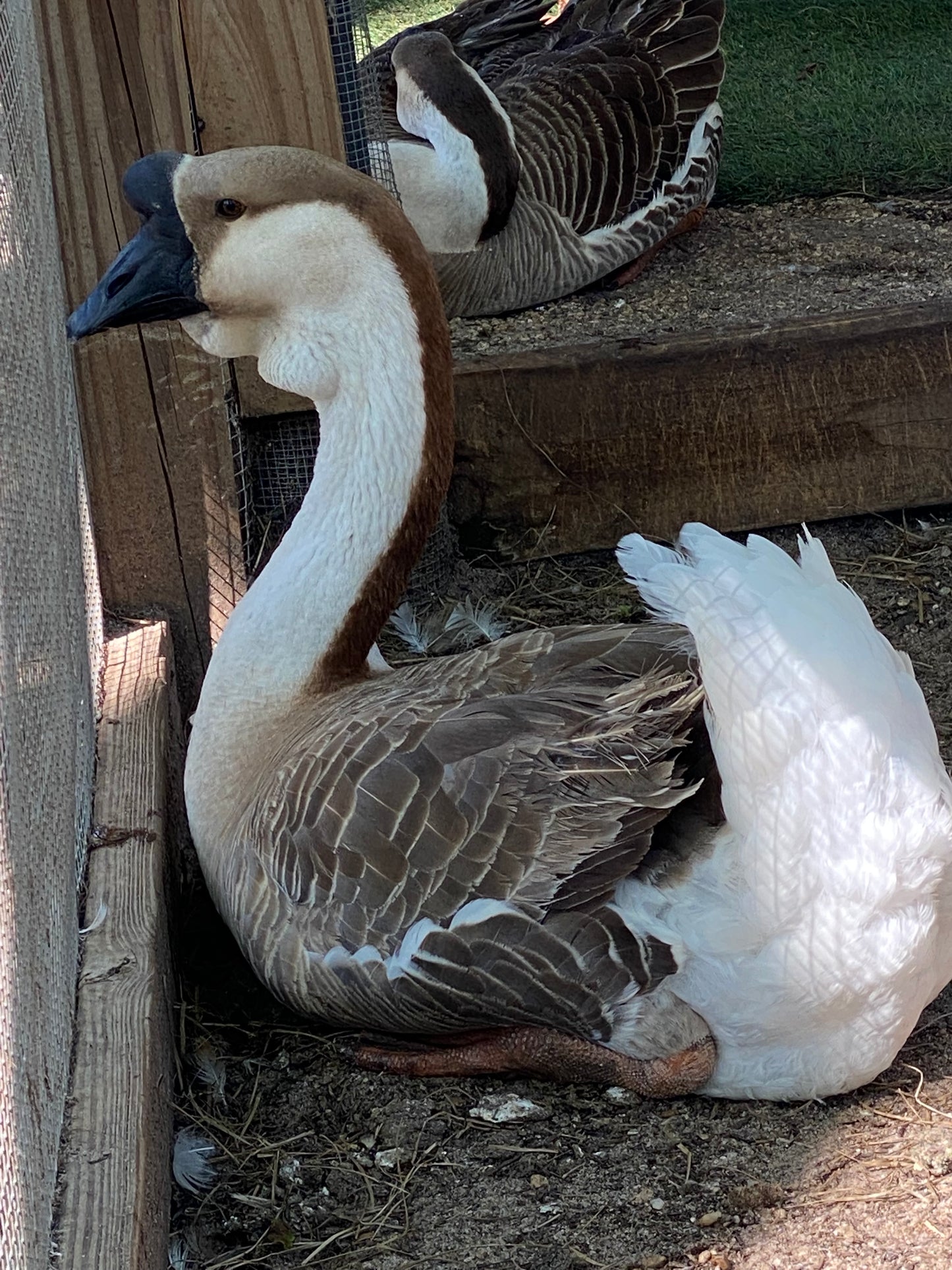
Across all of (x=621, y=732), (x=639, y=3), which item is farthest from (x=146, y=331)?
(x=639, y=3)

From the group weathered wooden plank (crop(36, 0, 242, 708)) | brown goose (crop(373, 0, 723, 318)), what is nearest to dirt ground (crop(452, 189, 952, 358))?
brown goose (crop(373, 0, 723, 318))

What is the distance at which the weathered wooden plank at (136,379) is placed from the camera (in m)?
2.43

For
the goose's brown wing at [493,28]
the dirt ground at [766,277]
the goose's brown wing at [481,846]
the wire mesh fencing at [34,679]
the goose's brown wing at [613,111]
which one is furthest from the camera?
the goose's brown wing at [493,28]

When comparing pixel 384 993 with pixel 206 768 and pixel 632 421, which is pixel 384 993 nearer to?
pixel 206 768

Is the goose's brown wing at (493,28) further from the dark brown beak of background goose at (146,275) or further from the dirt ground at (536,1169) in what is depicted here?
the dirt ground at (536,1169)

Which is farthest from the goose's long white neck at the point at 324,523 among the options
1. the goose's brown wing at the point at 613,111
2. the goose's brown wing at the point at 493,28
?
the goose's brown wing at the point at 493,28

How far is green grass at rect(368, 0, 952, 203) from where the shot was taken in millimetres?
4734

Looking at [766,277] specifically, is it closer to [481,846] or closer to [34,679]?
[481,846]

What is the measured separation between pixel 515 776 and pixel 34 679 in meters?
0.72

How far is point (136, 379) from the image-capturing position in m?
2.64

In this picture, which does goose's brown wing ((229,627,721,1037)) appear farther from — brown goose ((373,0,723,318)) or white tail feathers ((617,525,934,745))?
brown goose ((373,0,723,318))

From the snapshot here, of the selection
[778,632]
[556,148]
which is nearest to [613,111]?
[556,148]

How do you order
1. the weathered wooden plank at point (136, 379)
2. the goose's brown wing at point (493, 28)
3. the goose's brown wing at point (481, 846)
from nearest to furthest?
1. the goose's brown wing at point (481, 846)
2. the weathered wooden plank at point (136, 379)
3. the goose's brown wing at point (493, 28)

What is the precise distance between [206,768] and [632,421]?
1.52 metres
